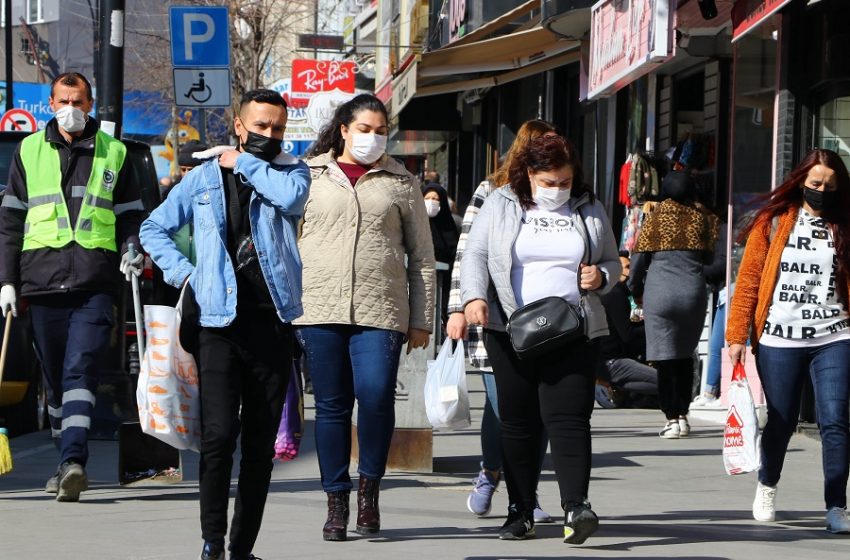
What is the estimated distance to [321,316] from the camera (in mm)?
7094

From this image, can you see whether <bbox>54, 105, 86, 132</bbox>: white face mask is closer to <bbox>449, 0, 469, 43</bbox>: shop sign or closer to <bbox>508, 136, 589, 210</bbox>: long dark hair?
<bbox>508, 136, 589, 210</bbox>: long dark hair

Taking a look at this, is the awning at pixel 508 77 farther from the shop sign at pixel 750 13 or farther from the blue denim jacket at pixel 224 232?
the blue denim jacket at pixel 224 232

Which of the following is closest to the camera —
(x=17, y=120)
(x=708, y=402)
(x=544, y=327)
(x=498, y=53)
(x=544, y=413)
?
(x=544, y=327)

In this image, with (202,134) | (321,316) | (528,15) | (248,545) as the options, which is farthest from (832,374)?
(202,134)

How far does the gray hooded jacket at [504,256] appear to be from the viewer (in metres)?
6.93

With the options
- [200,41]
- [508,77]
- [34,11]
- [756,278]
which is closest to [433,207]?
[200,41]

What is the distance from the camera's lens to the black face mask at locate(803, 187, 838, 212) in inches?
302

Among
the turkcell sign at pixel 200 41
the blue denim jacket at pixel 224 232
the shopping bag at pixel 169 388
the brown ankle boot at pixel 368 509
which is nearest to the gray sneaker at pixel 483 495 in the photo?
the brown ankle boot at pixel 368 509

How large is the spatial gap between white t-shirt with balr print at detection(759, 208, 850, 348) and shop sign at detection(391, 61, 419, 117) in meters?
10.1

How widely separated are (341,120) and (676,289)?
517 cm

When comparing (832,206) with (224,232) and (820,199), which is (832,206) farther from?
(224,232)

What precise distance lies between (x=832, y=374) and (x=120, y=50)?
22.8 ft

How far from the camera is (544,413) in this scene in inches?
271

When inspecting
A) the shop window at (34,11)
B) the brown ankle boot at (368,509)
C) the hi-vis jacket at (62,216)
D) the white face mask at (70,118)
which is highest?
the shop window at (34,11)
